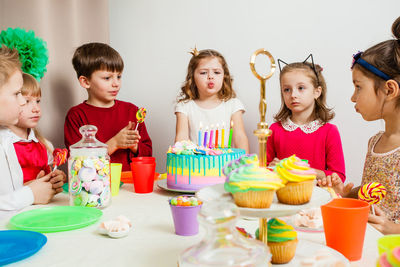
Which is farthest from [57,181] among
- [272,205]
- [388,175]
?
[388,175]

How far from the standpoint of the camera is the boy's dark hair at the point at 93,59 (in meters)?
2.06

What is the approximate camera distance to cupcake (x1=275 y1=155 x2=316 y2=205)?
2.01 ft

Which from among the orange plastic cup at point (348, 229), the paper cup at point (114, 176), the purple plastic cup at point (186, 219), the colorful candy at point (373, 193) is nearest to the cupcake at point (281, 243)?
the orange plastic cup at point (348, 229)

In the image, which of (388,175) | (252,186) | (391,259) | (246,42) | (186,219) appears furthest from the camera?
(246,42)

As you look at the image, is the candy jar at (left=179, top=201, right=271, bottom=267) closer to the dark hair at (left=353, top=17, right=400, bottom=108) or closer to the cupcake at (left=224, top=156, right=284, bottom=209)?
the cupcake at (left=224, top=156, right=284, bottom=209)

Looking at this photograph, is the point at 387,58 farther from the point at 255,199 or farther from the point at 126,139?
the point at 126,139

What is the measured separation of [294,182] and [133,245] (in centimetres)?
39

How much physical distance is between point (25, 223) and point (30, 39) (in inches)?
42.6

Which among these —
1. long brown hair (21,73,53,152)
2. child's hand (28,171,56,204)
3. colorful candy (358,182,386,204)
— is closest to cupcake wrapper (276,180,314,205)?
colorful candy (358,182,386,204)

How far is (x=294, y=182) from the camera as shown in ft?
2.01

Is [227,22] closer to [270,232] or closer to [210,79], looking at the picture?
[210,79]

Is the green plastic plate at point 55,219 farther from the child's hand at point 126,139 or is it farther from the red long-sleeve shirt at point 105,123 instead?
the red long-sleeve shirt at point 105,123

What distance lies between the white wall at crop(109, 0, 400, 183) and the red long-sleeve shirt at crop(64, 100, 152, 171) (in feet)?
1.56

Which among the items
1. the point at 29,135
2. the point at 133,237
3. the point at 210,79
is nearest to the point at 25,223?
the point at 133,237
